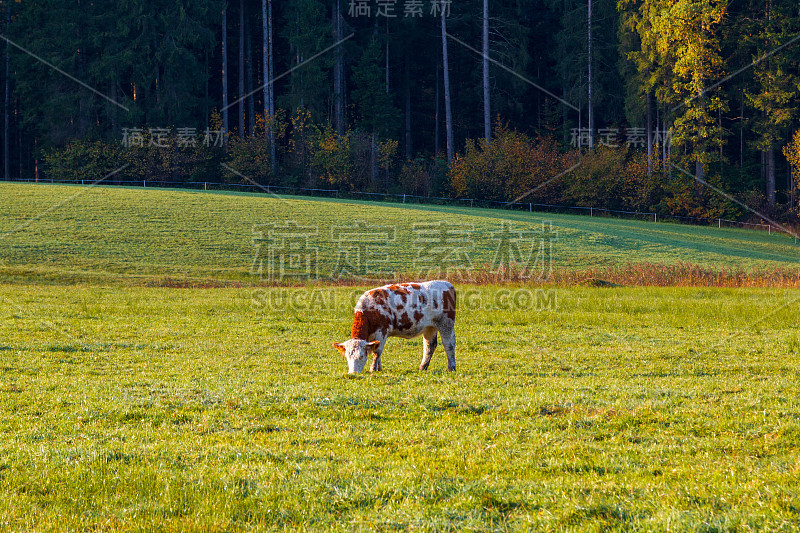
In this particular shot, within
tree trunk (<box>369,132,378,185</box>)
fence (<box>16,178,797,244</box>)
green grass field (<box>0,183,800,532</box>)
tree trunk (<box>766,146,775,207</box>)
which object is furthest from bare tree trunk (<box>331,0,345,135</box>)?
green grass field (<box>0,183,800,532</box>)

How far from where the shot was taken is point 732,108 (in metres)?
69.4

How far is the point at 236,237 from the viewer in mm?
43281

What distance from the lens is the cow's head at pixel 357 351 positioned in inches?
505

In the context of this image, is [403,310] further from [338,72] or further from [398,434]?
[338,72]

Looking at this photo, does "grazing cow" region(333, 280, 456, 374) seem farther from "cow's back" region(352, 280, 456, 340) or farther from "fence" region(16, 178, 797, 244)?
"fence" region(16, 178, 797, 244)

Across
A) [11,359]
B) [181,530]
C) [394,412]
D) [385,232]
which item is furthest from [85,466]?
[385,232]

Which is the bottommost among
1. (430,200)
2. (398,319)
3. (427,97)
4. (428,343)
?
(428,343)

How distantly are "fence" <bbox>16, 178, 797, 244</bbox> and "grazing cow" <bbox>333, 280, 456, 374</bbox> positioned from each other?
4919 cm

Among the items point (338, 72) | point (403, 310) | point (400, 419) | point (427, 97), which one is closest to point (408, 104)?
point (427, 97)

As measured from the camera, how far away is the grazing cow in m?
13.0

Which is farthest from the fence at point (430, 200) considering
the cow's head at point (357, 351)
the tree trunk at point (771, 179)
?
the cow's head at point (357, 351)

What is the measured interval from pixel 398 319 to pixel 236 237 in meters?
31.7

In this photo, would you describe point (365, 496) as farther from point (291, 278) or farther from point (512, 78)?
point (512, 78)

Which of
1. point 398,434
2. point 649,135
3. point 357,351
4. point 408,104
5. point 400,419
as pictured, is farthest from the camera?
point 408,104
